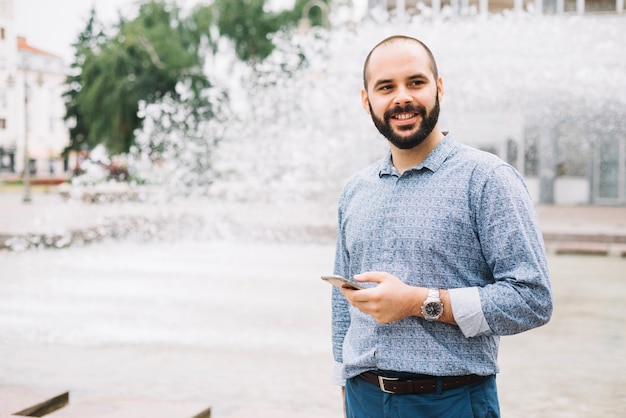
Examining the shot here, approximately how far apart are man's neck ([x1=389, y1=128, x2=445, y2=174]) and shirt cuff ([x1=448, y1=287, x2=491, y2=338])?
0.34 m

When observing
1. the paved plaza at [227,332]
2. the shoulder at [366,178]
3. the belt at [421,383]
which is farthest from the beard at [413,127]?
the paved plaza at [227,332]

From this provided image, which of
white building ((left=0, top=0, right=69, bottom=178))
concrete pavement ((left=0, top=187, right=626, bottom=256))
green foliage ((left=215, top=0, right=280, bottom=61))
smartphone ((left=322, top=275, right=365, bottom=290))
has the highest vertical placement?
green foliage ((left=215, top=0, right=280, bottom=61))

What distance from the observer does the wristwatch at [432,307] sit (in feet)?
5.59

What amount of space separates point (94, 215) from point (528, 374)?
47.0 feet

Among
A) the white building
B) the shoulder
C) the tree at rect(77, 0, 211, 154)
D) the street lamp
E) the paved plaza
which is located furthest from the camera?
the tree at rect(77, 0, 211, 154)

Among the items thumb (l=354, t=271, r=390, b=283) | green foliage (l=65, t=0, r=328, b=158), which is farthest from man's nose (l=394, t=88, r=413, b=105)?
green foliage (l=65, t=0, r=328, b=158)

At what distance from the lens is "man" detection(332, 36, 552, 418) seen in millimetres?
1701

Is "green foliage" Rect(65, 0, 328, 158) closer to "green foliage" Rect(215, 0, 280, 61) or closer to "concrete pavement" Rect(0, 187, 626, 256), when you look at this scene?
"green foliage" Rect(215, 0, 280, 61)

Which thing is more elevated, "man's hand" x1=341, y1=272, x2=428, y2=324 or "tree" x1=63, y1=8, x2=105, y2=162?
"tree" x1=63, y1=8, x2=105, y2=162

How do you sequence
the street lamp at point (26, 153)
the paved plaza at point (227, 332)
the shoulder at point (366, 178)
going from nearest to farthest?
the shoulder at point (366, 178)
the paved plaza at point (227, 332)
the street lamp at point (26, 153)

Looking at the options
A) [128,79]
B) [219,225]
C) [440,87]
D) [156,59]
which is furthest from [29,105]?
[440,87]

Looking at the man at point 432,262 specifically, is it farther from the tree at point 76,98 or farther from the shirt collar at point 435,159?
the tree at point 76,98

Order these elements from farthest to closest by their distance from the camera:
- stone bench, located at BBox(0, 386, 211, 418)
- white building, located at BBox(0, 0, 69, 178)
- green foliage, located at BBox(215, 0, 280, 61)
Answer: green foliage, located at BBox(215, 0, 280, 61), white building, located at BBox(0, 0, 69, 178), stone bench, located at BBox(0, 386, 211, 418)

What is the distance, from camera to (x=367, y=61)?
1909 millimetres
